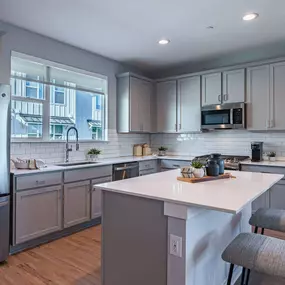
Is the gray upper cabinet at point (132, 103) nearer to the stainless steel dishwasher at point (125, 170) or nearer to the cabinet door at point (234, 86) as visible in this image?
the stainless steel dishwasher at point (125, 170)

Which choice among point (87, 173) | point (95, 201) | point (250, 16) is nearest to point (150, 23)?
point (250, 16)

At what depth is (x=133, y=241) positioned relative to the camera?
1.85 meters

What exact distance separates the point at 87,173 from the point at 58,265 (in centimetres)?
126

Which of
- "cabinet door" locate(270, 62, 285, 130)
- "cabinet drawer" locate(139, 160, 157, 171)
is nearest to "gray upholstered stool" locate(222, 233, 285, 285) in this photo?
"cabinet door" locate(270, 62, 285, 130)

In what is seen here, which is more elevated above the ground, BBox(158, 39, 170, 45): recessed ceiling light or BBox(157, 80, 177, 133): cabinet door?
BBox(158, 39, 170, 45): recessed ceiling light

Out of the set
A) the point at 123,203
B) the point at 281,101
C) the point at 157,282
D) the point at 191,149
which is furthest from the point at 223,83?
the point at 157,282

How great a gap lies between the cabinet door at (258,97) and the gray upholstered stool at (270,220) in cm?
215

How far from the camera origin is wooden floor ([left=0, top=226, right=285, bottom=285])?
7.61 ft

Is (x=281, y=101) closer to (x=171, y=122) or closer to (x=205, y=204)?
(x=171, y=122)

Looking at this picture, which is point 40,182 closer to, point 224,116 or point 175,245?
point 175,245

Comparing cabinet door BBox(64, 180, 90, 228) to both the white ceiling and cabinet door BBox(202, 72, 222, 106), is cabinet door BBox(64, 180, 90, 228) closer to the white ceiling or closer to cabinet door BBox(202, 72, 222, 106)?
the white ceiling

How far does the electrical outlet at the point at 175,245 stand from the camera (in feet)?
5.26

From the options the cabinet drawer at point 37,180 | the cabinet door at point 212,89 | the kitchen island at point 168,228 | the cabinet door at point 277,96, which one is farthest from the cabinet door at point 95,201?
the cabinet door at point 277,96

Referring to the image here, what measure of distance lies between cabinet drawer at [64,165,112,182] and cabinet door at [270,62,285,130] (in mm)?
2579
